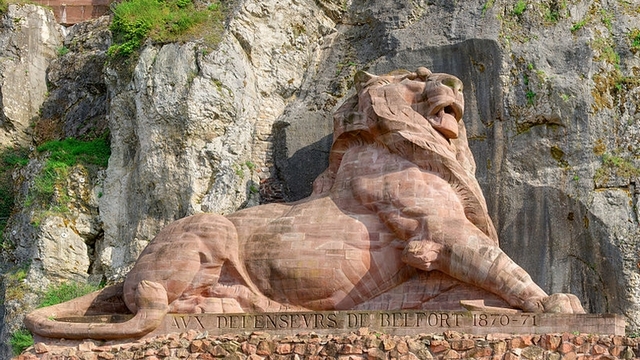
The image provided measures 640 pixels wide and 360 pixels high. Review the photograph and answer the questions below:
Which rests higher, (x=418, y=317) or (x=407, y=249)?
(x=407, y=249)

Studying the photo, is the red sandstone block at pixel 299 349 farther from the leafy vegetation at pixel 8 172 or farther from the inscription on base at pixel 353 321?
the leafy vegetation at pixel 8 172

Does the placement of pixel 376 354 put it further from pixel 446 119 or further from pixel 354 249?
pixel 446 119

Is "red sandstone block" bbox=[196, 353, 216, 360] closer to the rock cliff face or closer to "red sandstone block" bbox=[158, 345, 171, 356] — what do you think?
"red sandstone block" bbox=[158, 345, 171, 356]

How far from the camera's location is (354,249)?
51.2 feet

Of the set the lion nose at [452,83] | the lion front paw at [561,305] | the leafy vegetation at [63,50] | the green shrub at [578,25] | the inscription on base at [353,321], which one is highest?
the leafy vegetation at [63,50]

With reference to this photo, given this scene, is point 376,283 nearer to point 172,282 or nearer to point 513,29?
point 172,282

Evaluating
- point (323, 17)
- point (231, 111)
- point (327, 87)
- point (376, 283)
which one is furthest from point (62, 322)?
point (323, 17)

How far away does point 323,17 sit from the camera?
21.9 metres

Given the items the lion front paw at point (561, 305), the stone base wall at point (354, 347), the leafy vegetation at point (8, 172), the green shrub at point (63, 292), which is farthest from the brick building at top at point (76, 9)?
the lion front paw at point (561, 305)

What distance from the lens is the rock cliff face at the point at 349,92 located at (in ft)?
59.6

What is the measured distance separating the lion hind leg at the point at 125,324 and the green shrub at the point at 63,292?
13.7 feet

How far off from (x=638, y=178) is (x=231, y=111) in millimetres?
6672

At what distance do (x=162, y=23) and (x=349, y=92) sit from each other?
Result: 3.60 meters

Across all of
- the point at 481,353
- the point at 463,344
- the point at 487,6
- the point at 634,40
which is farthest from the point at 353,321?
the point at 634,40
